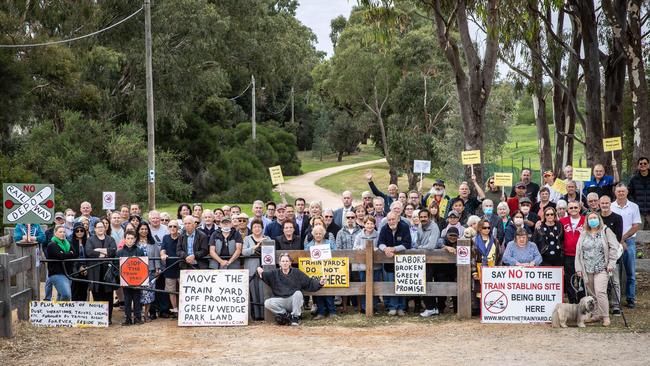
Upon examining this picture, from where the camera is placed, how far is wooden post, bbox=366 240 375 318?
1371cm

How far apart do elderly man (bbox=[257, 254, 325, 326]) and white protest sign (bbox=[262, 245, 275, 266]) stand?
18 centimetres

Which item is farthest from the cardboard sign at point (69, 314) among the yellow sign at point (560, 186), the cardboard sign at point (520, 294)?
the yellow sign at point (560, 186)

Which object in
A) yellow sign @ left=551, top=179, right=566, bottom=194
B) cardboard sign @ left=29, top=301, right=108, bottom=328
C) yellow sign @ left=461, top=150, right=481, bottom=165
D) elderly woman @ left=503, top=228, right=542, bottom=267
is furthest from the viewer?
yellow sign @ left=461, top=150, right=481, bottom=165

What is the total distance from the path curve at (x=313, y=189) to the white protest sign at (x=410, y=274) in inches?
1120

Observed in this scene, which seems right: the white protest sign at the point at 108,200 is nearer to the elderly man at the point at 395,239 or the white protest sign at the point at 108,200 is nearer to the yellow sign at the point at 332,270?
the yellow sign at the point at 332,270

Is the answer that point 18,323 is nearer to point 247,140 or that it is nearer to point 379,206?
point 379,206

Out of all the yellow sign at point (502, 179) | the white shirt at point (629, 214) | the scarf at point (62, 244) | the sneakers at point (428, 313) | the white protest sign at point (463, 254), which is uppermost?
the yellow sign at point (502, 179)

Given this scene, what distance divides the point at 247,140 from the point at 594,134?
36.3 m

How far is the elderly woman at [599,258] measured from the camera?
1274cm

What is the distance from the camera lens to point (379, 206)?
49.4ft

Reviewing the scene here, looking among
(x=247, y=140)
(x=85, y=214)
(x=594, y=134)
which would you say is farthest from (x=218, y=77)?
(x=85, y=214)

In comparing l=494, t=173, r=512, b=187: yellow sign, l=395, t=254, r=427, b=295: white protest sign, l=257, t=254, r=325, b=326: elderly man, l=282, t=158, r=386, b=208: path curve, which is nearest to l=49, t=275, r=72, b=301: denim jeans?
l=257, t=254, r=325, b=326: elderly man

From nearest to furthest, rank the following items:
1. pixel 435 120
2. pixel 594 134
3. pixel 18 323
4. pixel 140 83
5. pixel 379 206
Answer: pixel 18 323 < pixel 379 206 < pixel 594 134 < pixel 140 83 < pixel 435 120

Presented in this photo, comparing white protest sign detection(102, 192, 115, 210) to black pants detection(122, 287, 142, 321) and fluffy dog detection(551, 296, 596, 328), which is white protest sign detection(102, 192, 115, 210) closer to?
black pants detection(122, 287, 142, 321)
